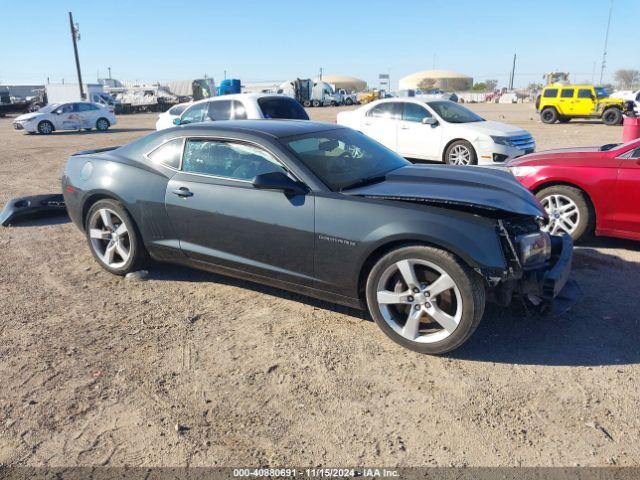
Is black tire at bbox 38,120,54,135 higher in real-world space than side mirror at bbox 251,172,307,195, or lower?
lower

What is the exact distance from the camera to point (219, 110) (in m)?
10.9

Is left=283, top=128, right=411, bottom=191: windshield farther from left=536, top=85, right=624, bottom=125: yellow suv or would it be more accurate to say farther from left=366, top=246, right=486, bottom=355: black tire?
left=536, top=85, right=624, bottom=125: yellow suv

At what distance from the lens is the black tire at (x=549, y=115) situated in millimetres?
24500

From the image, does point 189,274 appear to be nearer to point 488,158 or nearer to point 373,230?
point 373,230

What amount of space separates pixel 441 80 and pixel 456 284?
539 ft

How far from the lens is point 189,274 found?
199 inches

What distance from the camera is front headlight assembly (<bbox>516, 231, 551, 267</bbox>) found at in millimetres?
3367

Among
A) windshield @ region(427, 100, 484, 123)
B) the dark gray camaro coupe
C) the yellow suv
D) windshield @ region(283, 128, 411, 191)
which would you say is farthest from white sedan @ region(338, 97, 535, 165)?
the yellow suv

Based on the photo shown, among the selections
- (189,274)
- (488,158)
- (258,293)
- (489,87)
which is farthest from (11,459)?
(489,87)

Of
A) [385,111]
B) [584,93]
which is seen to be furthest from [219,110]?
[584,93]

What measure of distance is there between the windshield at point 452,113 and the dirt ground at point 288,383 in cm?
659

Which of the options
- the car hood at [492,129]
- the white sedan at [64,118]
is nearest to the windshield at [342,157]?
the car hood at [492,129]

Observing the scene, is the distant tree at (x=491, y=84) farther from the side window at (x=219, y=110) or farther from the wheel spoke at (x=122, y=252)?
the wheel spoke at (x=122, y=252)

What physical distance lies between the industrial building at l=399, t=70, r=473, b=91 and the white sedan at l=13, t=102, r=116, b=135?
12653 centimetres
